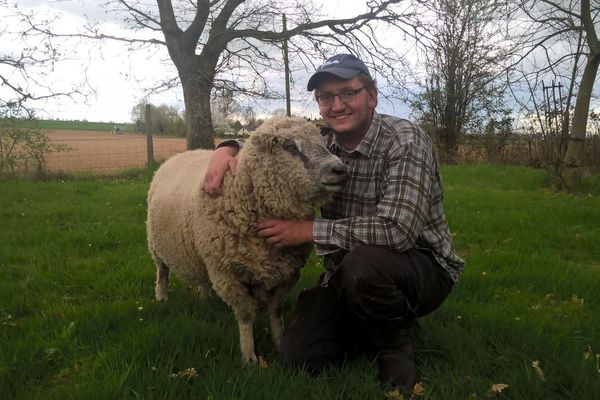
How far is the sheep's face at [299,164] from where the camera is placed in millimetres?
2670

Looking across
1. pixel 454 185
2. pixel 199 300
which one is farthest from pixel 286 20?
pixel 199 300

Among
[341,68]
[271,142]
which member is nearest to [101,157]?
[271,142]

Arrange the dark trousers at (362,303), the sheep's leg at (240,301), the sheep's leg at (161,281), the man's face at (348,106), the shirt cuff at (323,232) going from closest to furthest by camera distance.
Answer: the dark trousers at (362,303) < the shirt cuff at (323,232) < the man's face at (348,106) < the sheep's leg at (240,301) < the sheep's leg at (161,281)

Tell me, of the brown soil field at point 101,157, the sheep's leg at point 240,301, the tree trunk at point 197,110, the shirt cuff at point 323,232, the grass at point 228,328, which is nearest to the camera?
the grass at point 228,328

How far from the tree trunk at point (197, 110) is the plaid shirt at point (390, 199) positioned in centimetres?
1093

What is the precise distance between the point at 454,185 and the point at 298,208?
8.44m

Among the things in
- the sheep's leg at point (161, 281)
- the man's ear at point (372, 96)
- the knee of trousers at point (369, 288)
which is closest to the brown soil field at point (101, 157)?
the sheep's leg at point (161, 281)

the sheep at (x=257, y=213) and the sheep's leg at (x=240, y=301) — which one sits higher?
the sheep at (x=257, y=213)

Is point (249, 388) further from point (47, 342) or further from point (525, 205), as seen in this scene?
point (525, 205)

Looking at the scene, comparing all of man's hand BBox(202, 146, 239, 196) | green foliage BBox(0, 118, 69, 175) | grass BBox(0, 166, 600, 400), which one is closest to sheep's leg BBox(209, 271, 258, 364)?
grass BBox(0, 166, 600, 400)

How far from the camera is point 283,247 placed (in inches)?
117

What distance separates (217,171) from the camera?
3148mm

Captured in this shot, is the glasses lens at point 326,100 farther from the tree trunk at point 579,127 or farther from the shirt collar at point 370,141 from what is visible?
the tree trunk at point 579,127

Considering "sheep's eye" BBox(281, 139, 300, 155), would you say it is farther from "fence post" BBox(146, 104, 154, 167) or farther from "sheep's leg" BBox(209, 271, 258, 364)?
"fence post" BBox(146, 104, 154, 167)
